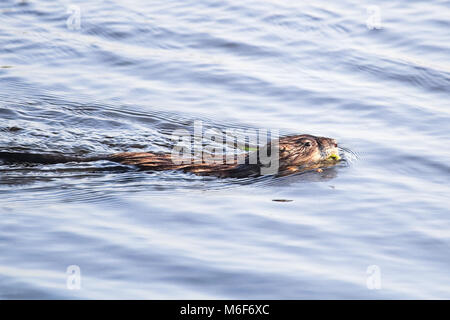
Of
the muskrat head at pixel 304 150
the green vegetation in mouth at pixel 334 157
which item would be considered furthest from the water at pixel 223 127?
the muskrat head at pixel 304 150

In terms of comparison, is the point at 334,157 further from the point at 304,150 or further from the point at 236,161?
the point at 236,161

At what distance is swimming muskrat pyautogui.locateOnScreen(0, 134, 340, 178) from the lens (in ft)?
25.7

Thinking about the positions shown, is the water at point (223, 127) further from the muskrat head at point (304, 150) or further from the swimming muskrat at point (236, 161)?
the muskrat head at point (304, 150)

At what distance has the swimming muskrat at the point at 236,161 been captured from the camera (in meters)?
7.84

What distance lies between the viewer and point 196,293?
543 cm

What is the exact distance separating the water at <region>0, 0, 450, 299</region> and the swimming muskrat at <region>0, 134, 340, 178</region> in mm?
127

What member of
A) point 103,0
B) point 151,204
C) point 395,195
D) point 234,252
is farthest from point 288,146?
point 103,0

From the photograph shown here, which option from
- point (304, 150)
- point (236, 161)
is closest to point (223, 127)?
point (236, 161)

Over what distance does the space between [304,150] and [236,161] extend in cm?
69

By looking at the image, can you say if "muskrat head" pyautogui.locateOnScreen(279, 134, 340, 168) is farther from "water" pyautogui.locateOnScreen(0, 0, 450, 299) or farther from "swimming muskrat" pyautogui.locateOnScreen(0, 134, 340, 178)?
"water" pyautogui.locateOnScreen(0, 0, 450, 299)

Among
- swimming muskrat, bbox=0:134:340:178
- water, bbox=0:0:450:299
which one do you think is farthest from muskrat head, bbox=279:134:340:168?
water, bbox=0:0:450:299

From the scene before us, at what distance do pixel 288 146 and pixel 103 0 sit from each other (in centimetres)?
730

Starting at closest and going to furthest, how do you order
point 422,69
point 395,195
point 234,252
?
point 234,252, point 395,195, point 422,69

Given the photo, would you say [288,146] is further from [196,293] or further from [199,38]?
[199,38]
